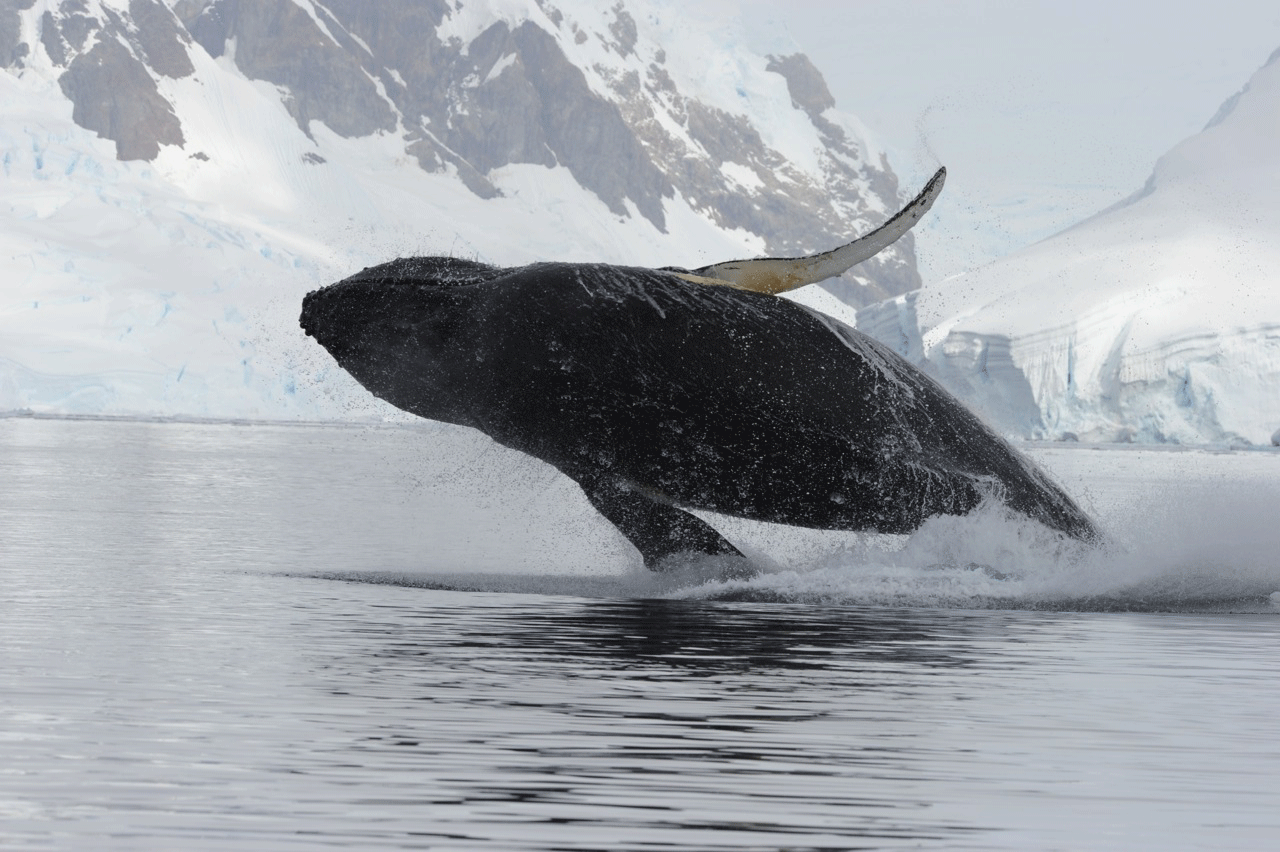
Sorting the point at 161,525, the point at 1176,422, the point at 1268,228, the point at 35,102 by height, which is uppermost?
the point at 35,102

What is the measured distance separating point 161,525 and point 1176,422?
54.3 m

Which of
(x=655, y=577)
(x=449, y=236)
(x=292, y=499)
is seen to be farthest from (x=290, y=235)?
(x=655, y=577)

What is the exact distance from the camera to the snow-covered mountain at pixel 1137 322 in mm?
63781

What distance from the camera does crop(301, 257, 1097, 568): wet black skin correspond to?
9555mm

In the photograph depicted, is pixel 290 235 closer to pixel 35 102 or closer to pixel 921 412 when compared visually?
pixel 35 102

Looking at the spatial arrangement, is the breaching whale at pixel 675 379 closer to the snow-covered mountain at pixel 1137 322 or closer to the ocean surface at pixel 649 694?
the ocean surface at pixel 649 694

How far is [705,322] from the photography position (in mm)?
9688

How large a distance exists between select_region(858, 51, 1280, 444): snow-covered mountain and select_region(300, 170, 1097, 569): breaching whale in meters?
49.7

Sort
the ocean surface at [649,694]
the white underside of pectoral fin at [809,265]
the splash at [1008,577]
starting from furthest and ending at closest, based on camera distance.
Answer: the splash at [1008,577] < the white underside of pectoral fin at [809,265] < the ocean surface at [649,694]

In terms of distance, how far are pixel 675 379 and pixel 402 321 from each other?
1.63 m

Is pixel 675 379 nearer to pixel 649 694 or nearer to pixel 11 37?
pixel 649 694

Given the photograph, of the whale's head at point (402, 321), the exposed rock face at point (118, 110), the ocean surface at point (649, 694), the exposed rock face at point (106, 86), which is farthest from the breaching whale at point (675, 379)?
the exposed rock face at point (118, 110)

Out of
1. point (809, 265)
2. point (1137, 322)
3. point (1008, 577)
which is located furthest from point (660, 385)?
point (1137, 322)

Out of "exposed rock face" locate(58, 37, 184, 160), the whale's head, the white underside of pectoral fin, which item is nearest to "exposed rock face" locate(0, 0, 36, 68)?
"exposed rock face" locate(58, 37, 184, 160)
